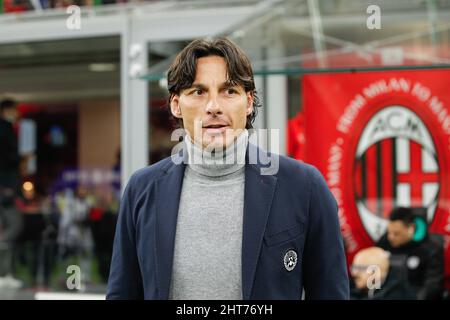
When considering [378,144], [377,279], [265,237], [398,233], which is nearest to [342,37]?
[378,144]

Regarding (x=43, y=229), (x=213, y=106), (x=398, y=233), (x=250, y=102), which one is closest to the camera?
(x=213, y=106)

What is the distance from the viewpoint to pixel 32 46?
8125mm

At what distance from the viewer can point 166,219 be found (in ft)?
7.00

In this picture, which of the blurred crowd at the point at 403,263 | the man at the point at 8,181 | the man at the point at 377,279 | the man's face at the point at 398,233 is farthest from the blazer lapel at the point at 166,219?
the man at the point at 8,181

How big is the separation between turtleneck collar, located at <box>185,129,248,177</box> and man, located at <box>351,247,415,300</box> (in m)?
3.27

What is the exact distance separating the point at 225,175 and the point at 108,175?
283 inches

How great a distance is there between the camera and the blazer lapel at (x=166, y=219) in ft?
6.85

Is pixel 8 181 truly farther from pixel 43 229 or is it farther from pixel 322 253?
pixel 322 253

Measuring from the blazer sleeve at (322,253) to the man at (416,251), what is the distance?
3824 millimetres

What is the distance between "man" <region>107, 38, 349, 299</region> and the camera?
2076 mm

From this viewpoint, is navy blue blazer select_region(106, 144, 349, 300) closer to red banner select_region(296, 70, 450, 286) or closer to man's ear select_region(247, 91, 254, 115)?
man's ear select_region(247, 91, 254, 115)

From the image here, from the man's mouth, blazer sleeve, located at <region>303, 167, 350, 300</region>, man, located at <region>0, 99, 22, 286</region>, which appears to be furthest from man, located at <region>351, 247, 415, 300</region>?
man, located at <region>0, 99, 22, 286</region>

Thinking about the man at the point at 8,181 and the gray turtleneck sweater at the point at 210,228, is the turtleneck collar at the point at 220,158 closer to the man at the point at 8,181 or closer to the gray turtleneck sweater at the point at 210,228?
the gray turtleneck sweater at the point at 210,228

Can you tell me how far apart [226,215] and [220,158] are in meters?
0.15
